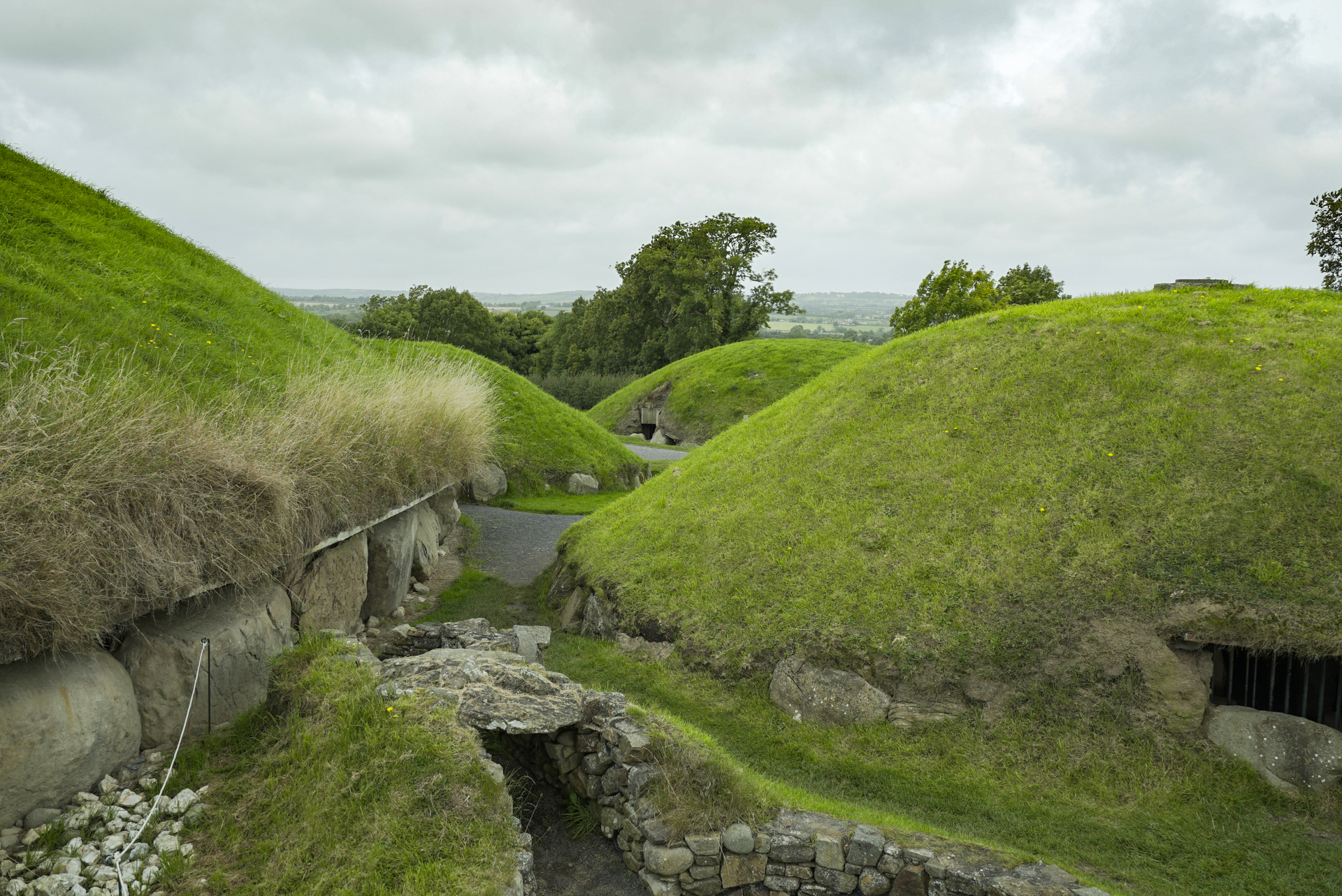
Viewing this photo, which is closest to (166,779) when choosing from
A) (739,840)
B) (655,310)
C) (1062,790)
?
(739,840)

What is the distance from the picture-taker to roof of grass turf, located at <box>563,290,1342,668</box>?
835 centimetres

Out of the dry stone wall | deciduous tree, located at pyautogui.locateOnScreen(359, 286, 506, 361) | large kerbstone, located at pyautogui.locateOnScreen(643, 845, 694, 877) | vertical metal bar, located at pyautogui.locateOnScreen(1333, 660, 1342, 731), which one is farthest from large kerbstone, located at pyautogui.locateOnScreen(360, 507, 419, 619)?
deciduous tree, located at pyautogui.locateOnScreen(359, 286, 506, 361)

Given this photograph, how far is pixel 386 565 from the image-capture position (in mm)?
11500

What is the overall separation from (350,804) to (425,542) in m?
8.32

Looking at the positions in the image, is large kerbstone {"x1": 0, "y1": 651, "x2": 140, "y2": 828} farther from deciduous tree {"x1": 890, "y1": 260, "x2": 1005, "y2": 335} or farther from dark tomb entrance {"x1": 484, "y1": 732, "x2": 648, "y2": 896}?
deciduous tree {"x1": 890, "y1": 260, "x2": 1005, "y2": 335}

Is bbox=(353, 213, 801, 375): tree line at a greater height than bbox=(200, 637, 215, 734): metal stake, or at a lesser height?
greater

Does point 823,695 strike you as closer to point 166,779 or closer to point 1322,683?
point 1322,683

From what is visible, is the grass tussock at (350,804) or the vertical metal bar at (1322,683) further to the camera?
the vertical metal bar at (1322,683)

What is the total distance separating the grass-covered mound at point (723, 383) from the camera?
36.6 meters

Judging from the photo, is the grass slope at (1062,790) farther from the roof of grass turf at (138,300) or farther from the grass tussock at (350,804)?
the roof of grass turf at (138,300)

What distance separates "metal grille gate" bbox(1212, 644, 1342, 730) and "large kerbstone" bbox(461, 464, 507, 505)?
15808 millimetres

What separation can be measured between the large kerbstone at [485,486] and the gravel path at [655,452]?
948cm

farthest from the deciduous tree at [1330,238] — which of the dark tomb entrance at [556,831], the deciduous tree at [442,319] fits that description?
the deciduous tree at [442,319]

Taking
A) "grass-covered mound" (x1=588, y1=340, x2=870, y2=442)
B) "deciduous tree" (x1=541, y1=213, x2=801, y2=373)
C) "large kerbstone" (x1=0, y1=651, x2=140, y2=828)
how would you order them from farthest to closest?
1. "deciduous tree" (x1=541, y1=213, x2=801, y2=373)
2. "grass-covered mound" (x1=588, y1=340, x2=870, y2=442)
3. "large kerbstone" (x1=0, y1=651, x2=140, y2=828)
